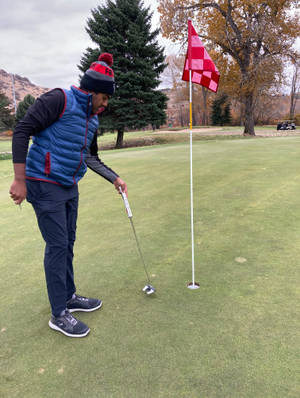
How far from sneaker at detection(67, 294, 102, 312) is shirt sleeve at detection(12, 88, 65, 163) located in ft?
4.10

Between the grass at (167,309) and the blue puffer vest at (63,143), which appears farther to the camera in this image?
the blue puffer vest at (63,143)

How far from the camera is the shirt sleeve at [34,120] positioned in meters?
1.85

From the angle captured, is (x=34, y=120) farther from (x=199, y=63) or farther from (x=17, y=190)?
(x=199, y=63)

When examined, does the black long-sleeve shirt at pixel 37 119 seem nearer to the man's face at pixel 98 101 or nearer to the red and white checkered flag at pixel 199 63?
the man's face at pixel 98 101

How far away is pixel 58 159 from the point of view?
2062 millimetres

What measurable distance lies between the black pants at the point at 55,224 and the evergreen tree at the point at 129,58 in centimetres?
1865

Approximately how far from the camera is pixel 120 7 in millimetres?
20375

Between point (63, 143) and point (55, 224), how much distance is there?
0.56 m

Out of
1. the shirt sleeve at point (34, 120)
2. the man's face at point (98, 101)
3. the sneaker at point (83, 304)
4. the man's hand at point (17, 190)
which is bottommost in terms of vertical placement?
the sneaker at point (83, 304)

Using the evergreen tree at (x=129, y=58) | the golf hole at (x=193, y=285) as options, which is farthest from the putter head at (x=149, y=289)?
the evergreen tree at (x=129, y=58)

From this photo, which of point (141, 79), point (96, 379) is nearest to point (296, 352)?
point (96, 379)

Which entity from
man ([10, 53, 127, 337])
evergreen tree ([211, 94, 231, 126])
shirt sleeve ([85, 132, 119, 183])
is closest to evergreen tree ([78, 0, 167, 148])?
shirt sleeve ([85, 132, 119, 183])

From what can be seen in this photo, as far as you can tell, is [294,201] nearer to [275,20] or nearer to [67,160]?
[67,160]

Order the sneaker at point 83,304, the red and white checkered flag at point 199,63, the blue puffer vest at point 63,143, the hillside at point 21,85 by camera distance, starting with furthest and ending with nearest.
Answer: the hillside at point 21,85
the red and white checkered flag at point 199,63
the sneaker at point 83,304
the blue puffer vest at point 63,143
